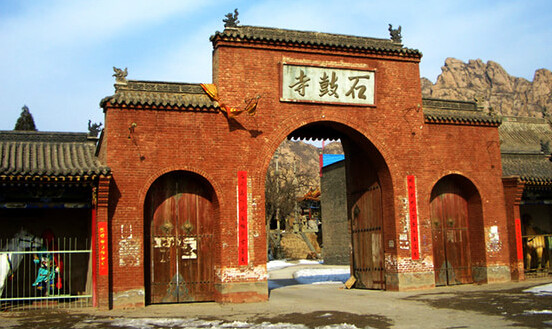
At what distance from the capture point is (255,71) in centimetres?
1397

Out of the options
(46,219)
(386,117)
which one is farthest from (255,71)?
(46,219)

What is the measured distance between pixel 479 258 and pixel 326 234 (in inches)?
670

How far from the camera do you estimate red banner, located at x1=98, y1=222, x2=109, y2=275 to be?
12070mm

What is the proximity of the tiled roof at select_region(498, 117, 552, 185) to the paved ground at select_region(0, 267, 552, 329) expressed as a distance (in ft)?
12.7

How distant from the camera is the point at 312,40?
14.4 metres

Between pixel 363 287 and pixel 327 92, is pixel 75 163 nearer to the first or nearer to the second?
pixel 327 92

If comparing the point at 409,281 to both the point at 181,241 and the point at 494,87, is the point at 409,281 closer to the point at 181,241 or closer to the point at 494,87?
the point at 181,241

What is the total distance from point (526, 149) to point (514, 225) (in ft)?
13.3

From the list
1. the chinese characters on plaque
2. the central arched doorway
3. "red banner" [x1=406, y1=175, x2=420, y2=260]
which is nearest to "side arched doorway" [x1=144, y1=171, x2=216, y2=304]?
the central arched doorway

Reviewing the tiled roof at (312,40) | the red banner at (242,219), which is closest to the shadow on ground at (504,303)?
the red banner at (242,219)

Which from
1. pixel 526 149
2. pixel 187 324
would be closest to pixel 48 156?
pixel 187 324

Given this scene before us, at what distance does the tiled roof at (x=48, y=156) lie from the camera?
460 inches

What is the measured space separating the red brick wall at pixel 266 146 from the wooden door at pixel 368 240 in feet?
1.48

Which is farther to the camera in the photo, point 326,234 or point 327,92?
point 326,234
